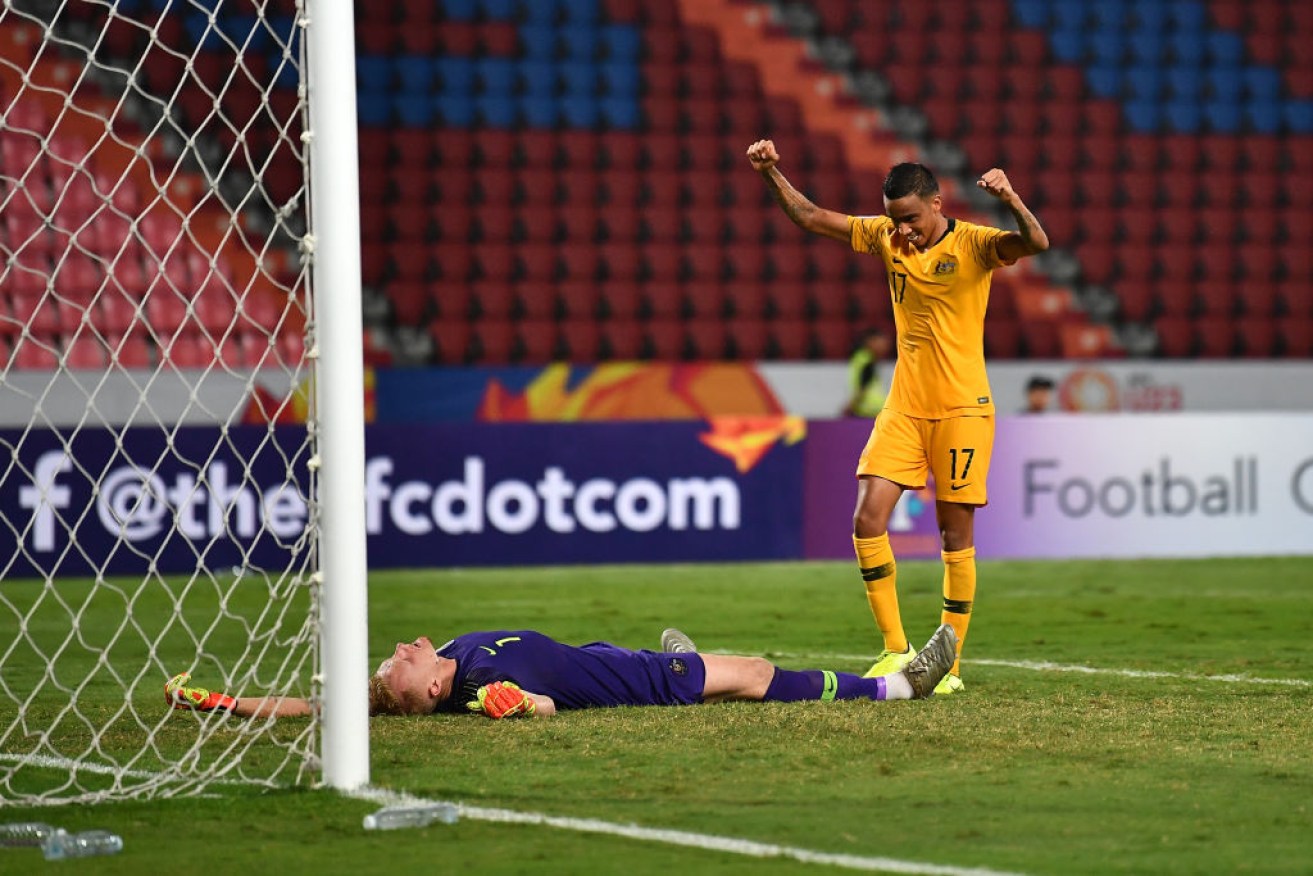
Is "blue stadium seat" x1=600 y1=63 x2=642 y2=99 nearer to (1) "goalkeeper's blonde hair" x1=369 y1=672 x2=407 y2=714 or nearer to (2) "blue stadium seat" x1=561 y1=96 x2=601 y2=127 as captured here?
(2) "blue stadium seat" x1=561 y1=96 x2=601 y2=127

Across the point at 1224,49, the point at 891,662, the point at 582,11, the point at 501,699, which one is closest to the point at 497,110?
the point at 582,11

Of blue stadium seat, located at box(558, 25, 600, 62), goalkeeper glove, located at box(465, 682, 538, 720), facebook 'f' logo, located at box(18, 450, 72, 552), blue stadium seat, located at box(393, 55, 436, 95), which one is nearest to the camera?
goalkeeper glove, located at box(465, 682, 538, 720)

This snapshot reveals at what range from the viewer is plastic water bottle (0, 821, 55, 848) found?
410 cm

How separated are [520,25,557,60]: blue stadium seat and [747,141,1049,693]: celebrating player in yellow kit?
994cm

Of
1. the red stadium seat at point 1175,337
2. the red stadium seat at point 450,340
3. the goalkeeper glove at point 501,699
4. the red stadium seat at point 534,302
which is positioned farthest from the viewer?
the red stadium seat at point 1175,337

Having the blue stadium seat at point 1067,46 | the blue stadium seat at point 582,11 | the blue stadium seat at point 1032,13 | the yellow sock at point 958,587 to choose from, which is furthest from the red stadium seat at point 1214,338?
the yellow sock at point 958,587

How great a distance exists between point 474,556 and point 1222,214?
8.68 m

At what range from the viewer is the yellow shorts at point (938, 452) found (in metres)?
6.68

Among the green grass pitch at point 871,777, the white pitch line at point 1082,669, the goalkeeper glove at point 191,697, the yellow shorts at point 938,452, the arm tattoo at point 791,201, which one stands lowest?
the white pitch line at point 1082,669

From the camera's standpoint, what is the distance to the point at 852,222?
6.80 m

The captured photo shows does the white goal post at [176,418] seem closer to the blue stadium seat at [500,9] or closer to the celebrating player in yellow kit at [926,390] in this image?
the blue stadium seat at [500,9]

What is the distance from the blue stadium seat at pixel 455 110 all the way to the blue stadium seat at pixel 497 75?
0.21 metres

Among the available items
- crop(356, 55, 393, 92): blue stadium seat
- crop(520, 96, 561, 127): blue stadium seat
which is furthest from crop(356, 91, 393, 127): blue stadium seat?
crop(520, 96, 561, 127): blue stadium seat

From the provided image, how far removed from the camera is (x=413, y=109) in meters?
15.9
